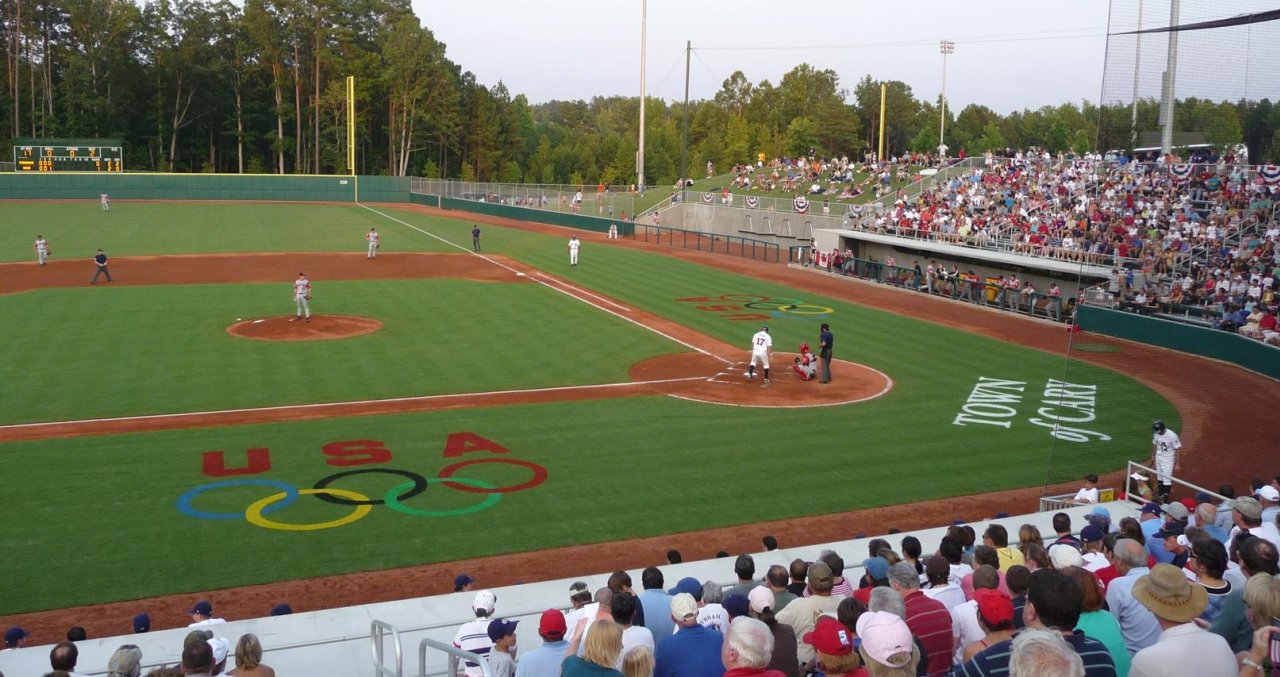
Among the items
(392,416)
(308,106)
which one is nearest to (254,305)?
(392,416)

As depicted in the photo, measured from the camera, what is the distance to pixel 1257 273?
25703mm

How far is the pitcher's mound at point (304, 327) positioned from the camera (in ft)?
93.6

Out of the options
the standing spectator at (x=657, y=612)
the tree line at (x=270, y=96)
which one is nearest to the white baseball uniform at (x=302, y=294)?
the standing spectator at (x=657, y=612)

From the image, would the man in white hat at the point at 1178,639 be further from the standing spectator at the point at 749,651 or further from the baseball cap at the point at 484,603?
the baseball cap at the point at 484,603

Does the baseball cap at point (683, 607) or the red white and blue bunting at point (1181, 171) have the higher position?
the red white and blue bunting at point (1181, 171)

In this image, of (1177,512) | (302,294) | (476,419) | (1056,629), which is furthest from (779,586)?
(302,294)

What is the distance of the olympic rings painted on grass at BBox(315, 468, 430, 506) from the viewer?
15.5 meters

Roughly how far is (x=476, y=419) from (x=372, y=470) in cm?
364

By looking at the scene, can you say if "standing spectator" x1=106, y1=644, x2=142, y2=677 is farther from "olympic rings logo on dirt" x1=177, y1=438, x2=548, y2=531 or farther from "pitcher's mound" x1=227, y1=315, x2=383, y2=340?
"pitcher's mound" x1=227, y1=315, x2=383, y2=340

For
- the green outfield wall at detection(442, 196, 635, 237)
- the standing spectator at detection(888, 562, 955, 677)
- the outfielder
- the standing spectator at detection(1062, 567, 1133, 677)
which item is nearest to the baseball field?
the outfielder

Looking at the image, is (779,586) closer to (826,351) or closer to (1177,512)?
(1177,512)

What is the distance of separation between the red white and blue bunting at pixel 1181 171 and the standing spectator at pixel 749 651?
22084mm

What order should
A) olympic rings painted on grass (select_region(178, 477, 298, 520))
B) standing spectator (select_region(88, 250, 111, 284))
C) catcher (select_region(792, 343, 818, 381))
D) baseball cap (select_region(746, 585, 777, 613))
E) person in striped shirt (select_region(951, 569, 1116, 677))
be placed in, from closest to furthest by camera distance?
1. person in striped shirt (select_region(951, 569, 1116, 677))
2. baseball cap (select_region(746, 585, 777, 613))
3. olympic rings painted on grass (select_region(178, 477, 298, 520))
4. catcher (select_region(792, 343, 818, 381))
5. standing spectator (select_region(88, 250, 111, 284))

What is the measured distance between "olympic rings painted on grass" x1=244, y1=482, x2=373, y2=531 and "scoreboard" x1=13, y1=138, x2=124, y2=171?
72267mm
